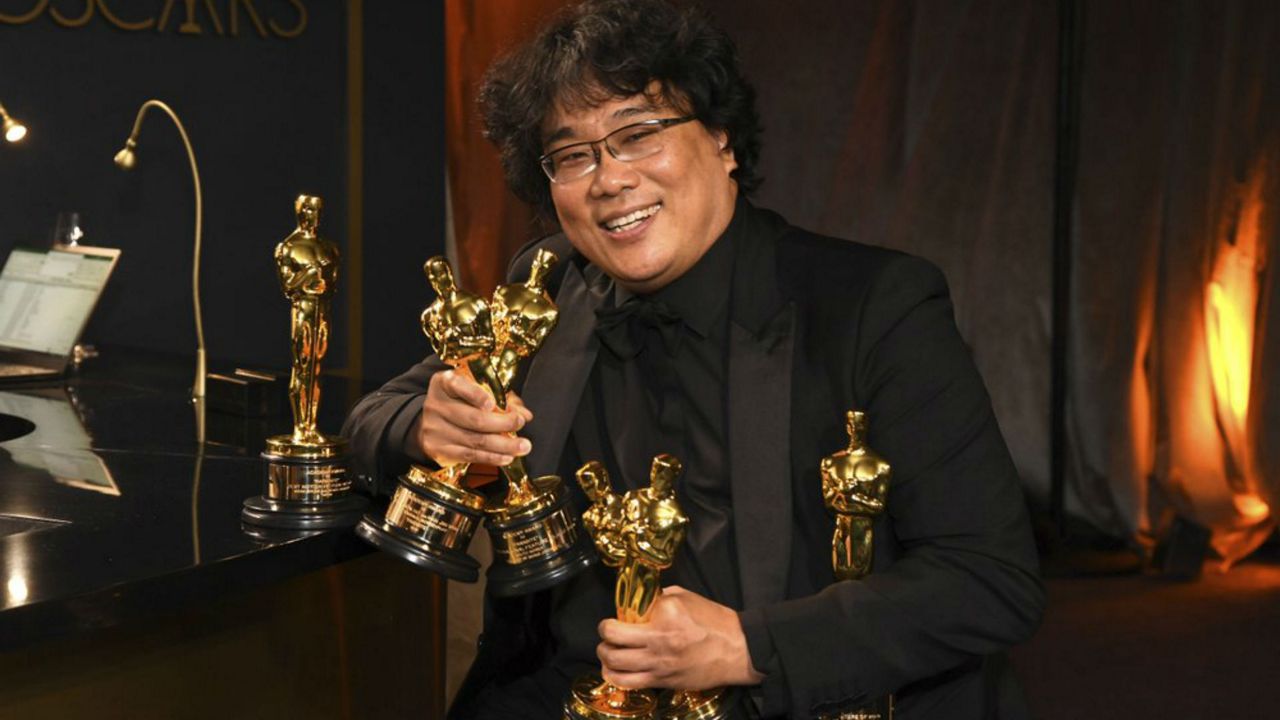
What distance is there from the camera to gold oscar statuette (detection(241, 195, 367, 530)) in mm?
1816

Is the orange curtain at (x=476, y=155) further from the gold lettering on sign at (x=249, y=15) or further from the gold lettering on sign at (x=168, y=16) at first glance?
the gold lettering on sign at (x=249, y=15)

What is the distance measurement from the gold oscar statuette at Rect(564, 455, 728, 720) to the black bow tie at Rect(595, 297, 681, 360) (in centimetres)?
39

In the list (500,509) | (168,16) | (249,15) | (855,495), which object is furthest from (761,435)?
(249,15)

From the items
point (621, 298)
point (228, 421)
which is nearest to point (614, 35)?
point (621, 298)

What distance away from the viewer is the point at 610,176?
72.9 inches

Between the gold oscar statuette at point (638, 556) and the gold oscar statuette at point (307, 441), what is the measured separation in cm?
42

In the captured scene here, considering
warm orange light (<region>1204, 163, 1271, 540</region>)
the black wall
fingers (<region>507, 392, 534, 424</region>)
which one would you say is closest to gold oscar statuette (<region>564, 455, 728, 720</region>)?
fingers (<region>507, 392, 534, 424</region>)

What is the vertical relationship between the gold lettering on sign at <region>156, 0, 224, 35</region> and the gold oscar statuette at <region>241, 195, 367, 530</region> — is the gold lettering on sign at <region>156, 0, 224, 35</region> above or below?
above

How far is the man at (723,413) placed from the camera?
165cm

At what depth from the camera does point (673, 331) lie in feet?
6.34

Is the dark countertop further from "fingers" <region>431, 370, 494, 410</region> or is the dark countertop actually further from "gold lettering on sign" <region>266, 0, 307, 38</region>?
"gold lettering on sign" <region>266, 0, 307, 38</region>

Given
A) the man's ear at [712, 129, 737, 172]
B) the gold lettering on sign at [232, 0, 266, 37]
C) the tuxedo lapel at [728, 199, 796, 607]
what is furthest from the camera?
the gold lettering on sign at [232, 0, 266, 37]

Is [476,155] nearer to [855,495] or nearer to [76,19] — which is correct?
[76,19]

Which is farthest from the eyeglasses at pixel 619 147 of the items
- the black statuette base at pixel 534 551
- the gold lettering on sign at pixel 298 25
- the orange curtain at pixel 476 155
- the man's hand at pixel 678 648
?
the orange curtain at pixel 476 155
